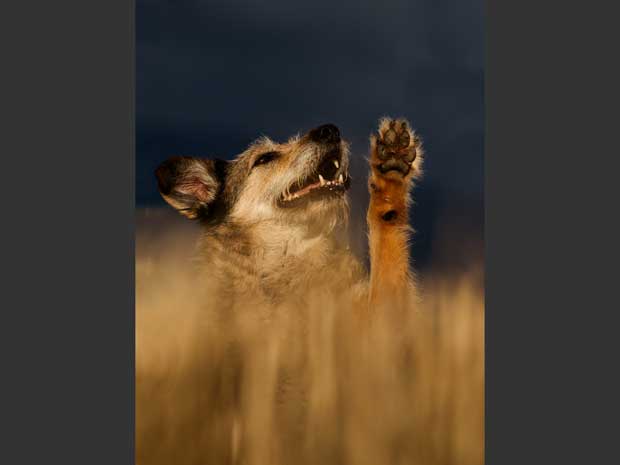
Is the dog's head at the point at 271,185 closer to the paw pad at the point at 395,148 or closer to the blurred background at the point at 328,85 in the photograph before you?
the blurred background at the point at 328,85

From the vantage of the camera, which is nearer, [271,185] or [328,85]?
[271,185]

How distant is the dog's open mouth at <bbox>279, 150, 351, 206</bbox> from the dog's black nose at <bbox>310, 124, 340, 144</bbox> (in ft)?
0.28

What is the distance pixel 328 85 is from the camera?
372 centimetres

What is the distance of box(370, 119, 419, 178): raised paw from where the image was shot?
3.77 meters

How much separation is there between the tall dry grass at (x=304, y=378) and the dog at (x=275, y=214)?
6.0 inches

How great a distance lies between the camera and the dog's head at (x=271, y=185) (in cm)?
357

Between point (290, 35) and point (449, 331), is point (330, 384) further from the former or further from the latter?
point (290, 35)

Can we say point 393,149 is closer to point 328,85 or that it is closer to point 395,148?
point 395,148

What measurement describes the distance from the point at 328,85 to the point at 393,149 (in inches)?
23.6

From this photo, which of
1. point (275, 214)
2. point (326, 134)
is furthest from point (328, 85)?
point (275, 214)

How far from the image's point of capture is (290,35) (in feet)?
12.1

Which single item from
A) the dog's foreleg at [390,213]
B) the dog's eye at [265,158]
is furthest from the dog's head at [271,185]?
the dog's foreleg at [390,213]

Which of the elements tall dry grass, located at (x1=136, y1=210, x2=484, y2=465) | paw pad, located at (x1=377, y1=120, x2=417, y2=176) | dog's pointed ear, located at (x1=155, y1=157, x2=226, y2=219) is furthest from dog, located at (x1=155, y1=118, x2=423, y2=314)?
paw pad, located at (x1=377, y1=120, x2=417, y2=176)

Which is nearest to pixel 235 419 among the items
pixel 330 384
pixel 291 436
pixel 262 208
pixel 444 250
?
pixel 291 436
